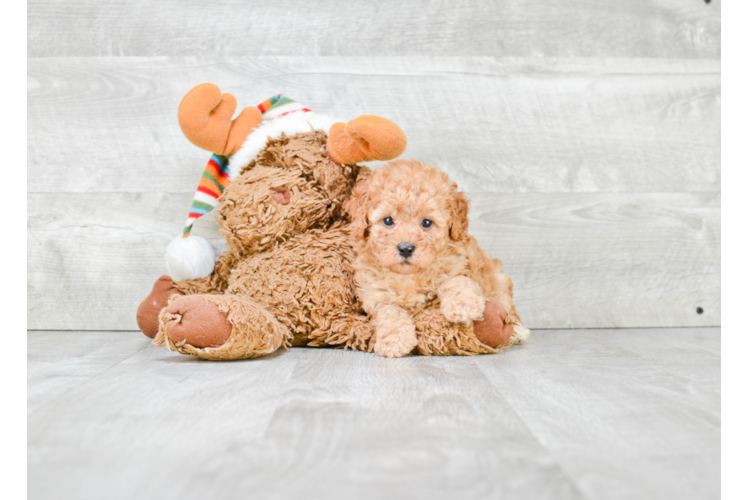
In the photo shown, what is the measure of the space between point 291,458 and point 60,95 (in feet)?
4.82

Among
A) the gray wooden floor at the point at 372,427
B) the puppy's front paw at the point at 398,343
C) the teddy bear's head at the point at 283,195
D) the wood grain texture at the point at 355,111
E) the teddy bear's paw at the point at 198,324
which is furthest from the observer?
the wood grain texture at the point at 355,111

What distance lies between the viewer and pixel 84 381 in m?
1.15

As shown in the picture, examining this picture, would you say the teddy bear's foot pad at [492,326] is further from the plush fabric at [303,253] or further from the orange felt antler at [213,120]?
the orange felt antler at [213,120]

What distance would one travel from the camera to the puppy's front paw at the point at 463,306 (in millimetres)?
1293

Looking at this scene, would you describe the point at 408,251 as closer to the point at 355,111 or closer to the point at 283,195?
the point at 283,195

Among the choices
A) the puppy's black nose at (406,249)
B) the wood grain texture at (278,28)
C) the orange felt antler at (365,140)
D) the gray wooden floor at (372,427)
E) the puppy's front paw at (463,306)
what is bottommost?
the gray wooden floor at (372,427)

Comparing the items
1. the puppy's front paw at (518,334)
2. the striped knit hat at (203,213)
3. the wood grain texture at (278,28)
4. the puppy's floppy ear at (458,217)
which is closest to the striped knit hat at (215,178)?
the striped knit hat at (203,213)

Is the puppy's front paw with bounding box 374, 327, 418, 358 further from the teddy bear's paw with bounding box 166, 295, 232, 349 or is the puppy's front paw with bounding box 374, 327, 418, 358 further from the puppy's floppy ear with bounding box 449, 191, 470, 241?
the teddy bear's paw with bounding box 166, 295, 232, 349

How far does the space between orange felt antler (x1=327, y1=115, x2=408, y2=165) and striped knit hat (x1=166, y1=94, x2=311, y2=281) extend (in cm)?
17

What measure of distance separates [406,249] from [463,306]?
7.1 inches

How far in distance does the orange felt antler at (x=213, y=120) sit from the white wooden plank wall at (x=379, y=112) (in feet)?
0.92

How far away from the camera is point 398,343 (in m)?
1.32

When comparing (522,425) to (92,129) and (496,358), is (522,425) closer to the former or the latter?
(496,358)

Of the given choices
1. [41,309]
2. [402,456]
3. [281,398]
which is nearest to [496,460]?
[402,456]
